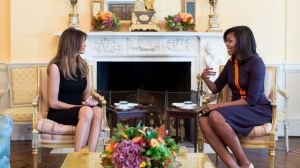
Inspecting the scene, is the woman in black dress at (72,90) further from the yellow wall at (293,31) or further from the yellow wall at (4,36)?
the yellow wall at (293,31)

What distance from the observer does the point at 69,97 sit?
11.9ft

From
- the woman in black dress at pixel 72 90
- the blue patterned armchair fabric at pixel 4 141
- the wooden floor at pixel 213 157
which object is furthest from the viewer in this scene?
the wooden floor at pixel 213 157

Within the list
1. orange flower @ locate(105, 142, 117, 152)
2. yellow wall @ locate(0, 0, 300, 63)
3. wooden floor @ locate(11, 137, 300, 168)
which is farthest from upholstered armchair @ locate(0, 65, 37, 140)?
orange flower @ locate(105, 142, 117, 152)

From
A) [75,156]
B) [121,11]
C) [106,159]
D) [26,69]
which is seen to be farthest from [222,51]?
[106,159]

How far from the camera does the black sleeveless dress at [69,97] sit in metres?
3.42

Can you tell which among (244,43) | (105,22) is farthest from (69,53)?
(244,43)

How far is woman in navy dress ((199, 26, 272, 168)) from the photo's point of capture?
10.7 feet

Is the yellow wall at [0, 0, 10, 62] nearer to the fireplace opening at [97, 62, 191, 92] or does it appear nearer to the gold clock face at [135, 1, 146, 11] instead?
the fireplace opening at [97, 62, 191, 92]

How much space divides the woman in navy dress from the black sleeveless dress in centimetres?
108

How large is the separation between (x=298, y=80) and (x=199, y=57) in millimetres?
1283

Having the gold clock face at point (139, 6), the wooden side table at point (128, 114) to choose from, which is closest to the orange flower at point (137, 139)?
the wooden side table at point (128, 114)

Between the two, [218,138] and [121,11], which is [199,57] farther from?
[218,138]

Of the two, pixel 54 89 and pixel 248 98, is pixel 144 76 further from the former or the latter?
pixel 248 98

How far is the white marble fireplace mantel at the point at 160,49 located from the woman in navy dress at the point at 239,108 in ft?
4.78
